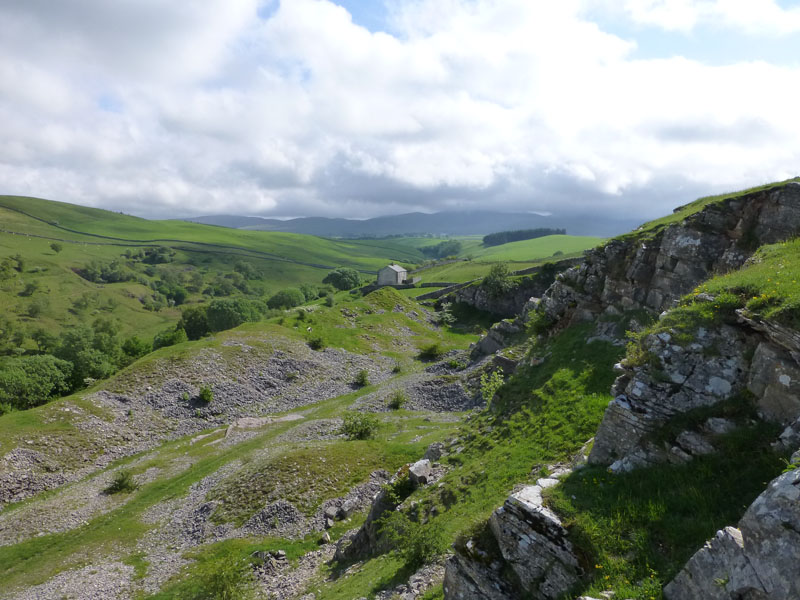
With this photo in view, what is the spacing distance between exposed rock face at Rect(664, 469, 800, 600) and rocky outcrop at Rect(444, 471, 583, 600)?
10.5 feet

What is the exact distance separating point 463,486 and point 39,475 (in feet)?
173

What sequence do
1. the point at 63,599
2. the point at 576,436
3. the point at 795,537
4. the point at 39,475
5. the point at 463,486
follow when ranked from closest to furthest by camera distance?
the point at 795,537 → the point at 576,436 → the point at 463,486 → the point at 63,599 → the point at 39,475

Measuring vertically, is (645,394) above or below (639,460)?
above

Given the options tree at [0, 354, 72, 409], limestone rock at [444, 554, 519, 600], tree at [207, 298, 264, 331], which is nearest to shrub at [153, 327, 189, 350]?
tree at [207, 298, 264, 331]

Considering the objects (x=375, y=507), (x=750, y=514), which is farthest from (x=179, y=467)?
(x=750, y=514)

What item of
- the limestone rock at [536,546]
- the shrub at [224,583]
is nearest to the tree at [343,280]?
the shrub at [224,583]

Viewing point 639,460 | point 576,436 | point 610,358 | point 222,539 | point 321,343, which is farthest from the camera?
point 321,343

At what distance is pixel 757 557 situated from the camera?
9.16 m

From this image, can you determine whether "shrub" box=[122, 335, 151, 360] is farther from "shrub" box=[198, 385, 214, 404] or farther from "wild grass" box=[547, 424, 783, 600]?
"wild grass" box=[547, 424, 783, 600]

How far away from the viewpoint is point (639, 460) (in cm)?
1451

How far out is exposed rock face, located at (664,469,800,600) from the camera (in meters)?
8.73

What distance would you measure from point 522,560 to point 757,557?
6388 millimetres

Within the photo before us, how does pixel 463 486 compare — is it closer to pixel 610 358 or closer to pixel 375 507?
pixel 375 507

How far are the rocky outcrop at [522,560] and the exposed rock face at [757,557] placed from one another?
3.19 m
